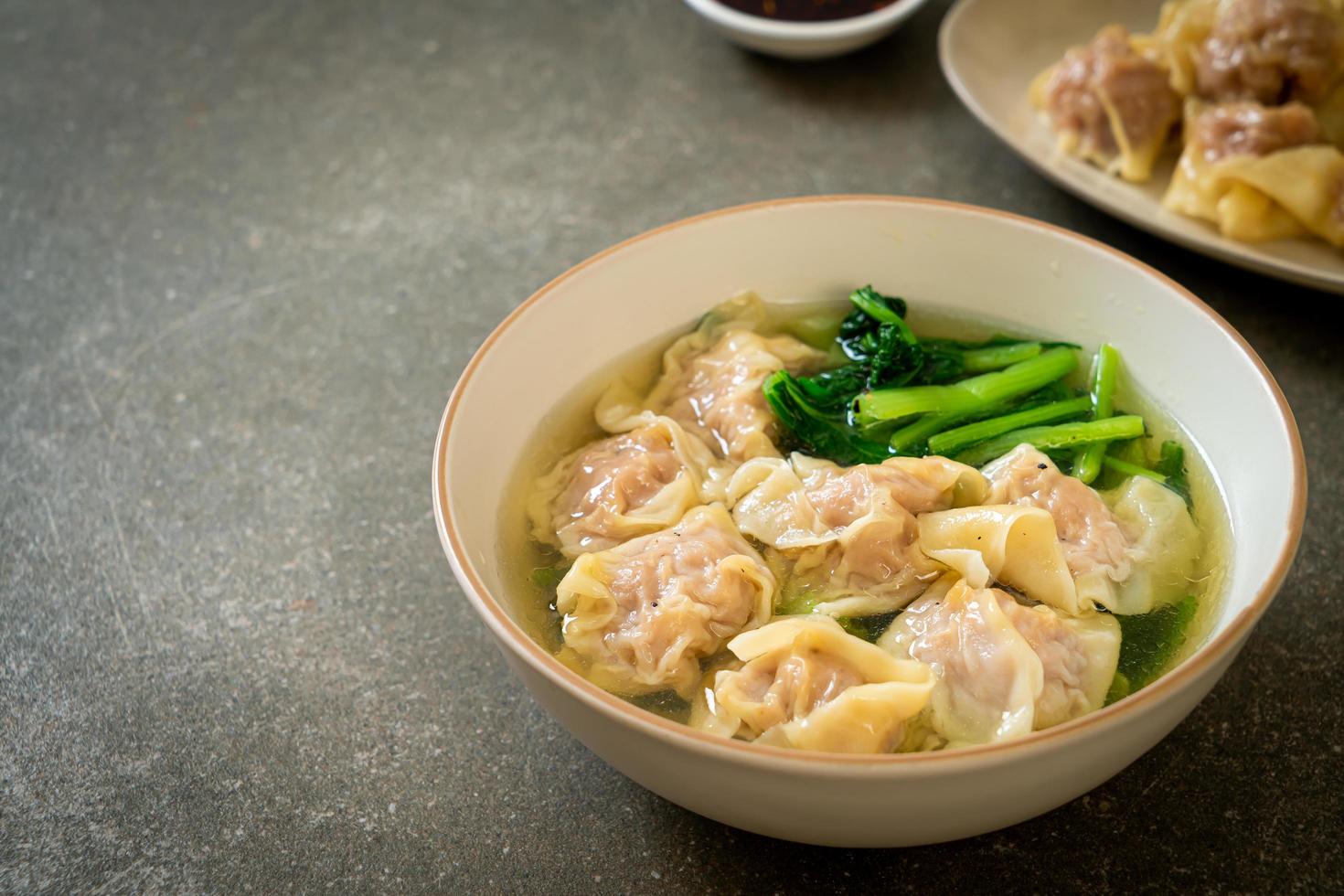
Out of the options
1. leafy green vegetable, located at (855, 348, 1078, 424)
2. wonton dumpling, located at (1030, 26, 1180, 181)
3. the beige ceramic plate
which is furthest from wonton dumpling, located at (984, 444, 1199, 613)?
wonton dumpling, located at (1030, 26, 1180, 181)

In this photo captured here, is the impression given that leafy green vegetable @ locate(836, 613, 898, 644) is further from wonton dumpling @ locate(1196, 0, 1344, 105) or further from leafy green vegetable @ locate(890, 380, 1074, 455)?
wonton dumpling @ locate(1196, 0, 1344, 105)

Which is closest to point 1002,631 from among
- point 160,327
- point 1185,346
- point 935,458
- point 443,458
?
point 935,458

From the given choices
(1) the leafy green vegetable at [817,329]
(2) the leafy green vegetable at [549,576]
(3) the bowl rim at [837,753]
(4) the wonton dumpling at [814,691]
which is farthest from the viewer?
(1) the leafy green vegetable at [817,329]

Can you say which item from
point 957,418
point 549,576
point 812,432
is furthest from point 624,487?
point 957,418

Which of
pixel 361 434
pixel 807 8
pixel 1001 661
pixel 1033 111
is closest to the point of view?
pixel 1001 661

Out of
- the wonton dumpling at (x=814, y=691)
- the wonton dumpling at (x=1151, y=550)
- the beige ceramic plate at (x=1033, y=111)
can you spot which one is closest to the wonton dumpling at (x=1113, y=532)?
the wonton dumpling at (x=1151, y=550)

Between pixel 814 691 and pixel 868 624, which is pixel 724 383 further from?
pixel 814 691

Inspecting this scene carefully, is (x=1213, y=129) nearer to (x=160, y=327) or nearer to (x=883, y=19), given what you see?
(x=883, y=19)

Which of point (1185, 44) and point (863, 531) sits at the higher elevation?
point (1185, 44)

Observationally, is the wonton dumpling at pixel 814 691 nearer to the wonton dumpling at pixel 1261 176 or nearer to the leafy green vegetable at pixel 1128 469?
the leafy green vegetable at pixel 1128 469
